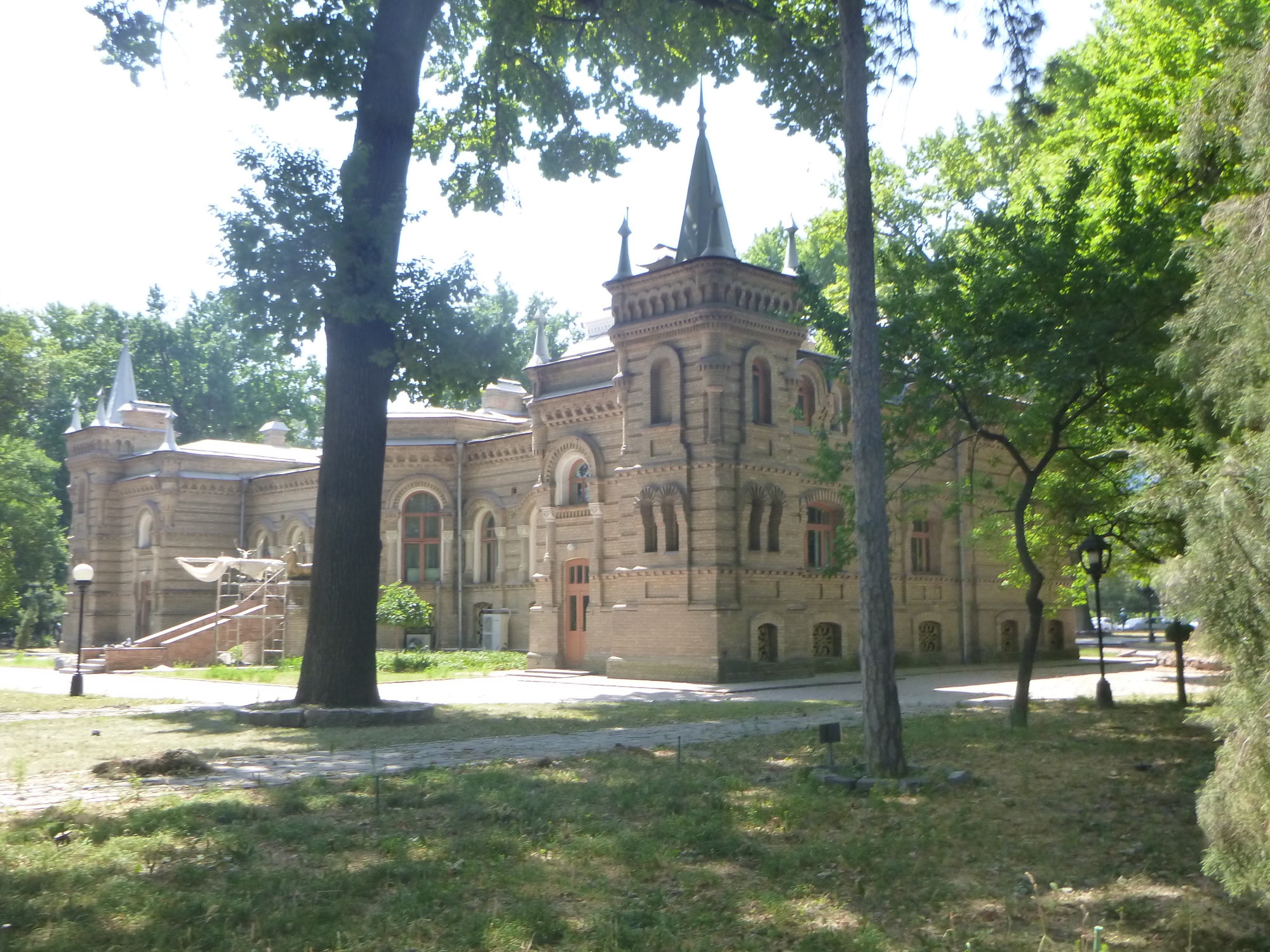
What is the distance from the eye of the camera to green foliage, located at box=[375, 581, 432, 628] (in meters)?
33.1

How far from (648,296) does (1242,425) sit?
68.2 feet

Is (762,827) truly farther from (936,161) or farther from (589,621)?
(936,161)

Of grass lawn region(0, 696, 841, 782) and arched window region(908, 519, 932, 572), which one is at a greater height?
arched window region(908, 519, 932, 572)

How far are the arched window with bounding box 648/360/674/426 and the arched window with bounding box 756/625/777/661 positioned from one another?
5.44 metres

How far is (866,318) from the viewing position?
34.6 feet

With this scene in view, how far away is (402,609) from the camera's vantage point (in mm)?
33375

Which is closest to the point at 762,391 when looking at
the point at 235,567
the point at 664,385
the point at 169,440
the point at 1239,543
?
the point at 664,385

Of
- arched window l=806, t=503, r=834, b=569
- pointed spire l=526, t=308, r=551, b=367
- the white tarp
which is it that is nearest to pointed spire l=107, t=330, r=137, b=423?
the white tarp

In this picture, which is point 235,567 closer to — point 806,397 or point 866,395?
point 806,397

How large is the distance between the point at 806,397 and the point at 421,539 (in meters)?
14.6

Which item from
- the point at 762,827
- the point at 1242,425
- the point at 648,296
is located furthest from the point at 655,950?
the point at 648,296

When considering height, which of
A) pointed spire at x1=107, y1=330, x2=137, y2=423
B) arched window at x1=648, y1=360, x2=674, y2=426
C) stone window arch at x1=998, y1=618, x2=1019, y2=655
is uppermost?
pointed spire at x1=107, y1=330, x2=137, y2=423

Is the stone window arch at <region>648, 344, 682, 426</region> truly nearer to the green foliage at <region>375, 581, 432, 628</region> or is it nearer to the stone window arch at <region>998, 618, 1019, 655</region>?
the green foliage at <region>375, 581, 432, 628</region>

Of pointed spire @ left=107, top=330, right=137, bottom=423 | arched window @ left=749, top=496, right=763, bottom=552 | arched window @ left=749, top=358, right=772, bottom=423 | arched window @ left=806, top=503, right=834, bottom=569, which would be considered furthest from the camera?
pointed spire @ left=107, top=330, right=137, bottom=423
